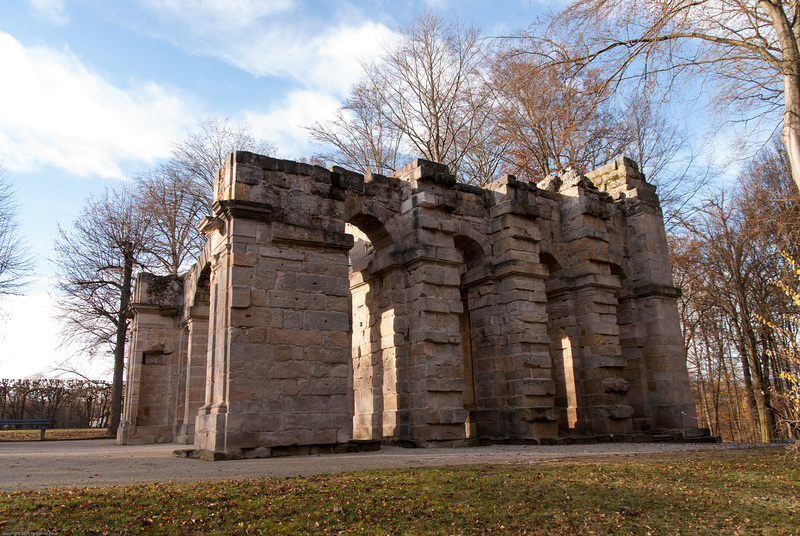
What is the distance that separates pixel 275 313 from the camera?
9.49 metres

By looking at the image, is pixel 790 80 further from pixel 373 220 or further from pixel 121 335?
pixel 121 335

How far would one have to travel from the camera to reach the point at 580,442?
12242mm

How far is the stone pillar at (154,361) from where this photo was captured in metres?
15.7

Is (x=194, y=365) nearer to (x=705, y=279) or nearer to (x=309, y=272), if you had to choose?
(x=309, y=272)

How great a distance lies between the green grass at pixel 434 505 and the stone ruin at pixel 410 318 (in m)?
3.23

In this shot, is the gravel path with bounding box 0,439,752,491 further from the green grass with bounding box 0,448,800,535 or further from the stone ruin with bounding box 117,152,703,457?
the stone ruin with bounding box 117,152,703,457

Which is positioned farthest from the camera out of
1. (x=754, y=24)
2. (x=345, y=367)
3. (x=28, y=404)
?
(x=28, y=404)

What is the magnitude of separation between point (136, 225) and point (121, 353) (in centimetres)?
501

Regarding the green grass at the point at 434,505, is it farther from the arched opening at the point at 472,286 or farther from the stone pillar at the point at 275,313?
the arched opening at the point at 472,286

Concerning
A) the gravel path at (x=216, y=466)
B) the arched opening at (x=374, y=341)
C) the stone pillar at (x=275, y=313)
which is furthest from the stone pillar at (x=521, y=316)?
the stone pillar at (x=275, y=313)

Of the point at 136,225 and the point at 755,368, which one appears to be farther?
the point at 136,225

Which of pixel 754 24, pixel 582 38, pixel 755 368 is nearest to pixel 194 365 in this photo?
pixel 582 38

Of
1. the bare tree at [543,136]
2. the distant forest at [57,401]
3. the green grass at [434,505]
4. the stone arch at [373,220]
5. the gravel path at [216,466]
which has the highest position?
the bare tree at [543,136]

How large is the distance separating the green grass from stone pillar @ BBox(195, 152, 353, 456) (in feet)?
9.58
